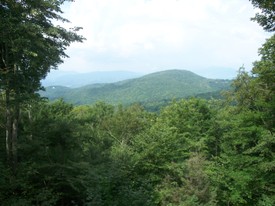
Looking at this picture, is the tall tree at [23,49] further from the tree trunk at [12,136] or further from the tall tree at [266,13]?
the tall tree at [266,13]

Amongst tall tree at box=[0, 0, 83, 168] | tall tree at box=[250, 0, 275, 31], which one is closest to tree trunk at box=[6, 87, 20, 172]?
tall tree at box=[0, 0, 83, 168]

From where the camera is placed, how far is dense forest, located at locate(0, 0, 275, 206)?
1177 centimetres

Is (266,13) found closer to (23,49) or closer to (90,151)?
(23,49)

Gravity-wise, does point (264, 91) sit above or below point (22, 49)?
below

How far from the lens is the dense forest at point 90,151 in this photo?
38.6 feet

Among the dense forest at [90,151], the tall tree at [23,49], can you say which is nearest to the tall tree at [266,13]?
the dense forest at [90,151]

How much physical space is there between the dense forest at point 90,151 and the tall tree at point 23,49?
46 millimetres

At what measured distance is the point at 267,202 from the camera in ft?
32.2

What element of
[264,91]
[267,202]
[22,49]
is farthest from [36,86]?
[264,91]

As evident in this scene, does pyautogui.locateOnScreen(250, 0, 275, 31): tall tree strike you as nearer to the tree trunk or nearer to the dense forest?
the dense forest

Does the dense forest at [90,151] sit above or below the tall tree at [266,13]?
below

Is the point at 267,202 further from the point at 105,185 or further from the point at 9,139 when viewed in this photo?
the point at 9,139

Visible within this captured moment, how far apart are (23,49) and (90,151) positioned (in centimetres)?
885

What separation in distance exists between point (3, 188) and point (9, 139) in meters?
2.84
